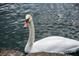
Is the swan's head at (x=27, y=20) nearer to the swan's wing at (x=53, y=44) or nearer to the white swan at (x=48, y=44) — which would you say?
Answer: the white swan at (x=48, y=44)

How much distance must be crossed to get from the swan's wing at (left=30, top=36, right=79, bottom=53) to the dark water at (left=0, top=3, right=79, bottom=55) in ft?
0.10

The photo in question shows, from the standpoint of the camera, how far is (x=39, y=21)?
2.35m

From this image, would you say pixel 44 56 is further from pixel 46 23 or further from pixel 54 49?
pixel 46 23

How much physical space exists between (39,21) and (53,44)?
0.19 metres

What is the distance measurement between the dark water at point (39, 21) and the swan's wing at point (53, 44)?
0.03m

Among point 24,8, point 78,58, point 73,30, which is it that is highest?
point 24,8

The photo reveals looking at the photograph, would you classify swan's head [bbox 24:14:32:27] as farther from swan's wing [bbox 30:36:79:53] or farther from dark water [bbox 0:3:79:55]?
swan's wing [bbox 30:36:79:53]

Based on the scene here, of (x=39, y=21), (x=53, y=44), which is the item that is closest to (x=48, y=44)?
(x=53, y=44)

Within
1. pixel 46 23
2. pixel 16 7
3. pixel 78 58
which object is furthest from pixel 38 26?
pixel 78 58

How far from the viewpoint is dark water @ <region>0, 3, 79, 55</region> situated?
92.3 inches

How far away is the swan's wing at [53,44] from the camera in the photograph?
2316mm

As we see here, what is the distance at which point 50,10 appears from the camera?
2365 millimetres

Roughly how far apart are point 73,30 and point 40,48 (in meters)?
0.27

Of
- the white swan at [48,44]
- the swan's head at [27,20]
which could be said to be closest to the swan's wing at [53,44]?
the white swan at [48,44]
